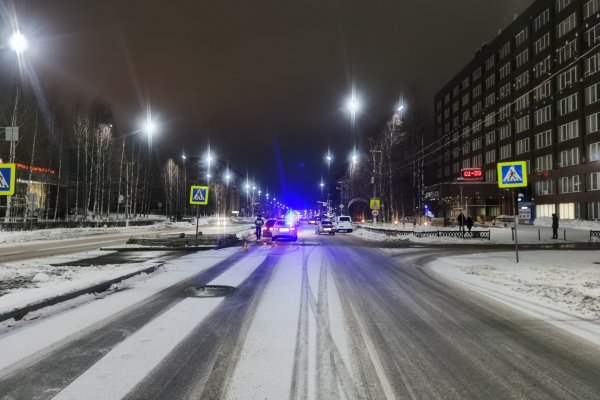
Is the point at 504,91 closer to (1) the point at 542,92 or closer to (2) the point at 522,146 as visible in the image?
(2) the point at 522,146

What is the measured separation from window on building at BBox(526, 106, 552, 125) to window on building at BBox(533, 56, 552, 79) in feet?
16.5

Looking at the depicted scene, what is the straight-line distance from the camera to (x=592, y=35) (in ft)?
178

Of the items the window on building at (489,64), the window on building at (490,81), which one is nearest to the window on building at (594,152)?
the window on building at (490,81)

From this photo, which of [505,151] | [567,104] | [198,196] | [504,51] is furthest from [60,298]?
[504,51]

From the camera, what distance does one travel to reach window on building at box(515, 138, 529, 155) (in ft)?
232

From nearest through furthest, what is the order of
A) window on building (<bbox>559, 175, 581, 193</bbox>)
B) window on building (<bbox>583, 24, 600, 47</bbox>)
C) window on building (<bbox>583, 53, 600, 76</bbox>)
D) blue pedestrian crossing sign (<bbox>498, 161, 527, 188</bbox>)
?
blue pedestrian crossing sign (<bbox>498, 161, 527, 188</bbox>) → window on building (<bbox>583, 24, 600, 47</bbox>) → window on building (<bbox>583, 53, 600, 76</bbox>) → window on building (<bbox>559, 175, 581, 193</bbox>)

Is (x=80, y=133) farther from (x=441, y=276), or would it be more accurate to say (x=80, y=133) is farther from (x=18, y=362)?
(x=18, y=362)

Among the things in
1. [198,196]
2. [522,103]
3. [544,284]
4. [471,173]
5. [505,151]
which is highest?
[522,103]

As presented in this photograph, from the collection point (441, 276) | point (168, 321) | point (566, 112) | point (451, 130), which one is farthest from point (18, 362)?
point (451, 130)

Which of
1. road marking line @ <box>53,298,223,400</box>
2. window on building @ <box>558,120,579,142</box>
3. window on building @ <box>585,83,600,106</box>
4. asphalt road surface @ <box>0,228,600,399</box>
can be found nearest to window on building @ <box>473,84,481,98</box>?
window on building @ <box>558,120,579,142</box>

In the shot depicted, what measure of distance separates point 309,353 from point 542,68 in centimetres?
7221

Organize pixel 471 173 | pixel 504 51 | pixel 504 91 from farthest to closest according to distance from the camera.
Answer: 1. pixel 504 91
2. pixel 504 51
3. pixel 471 173

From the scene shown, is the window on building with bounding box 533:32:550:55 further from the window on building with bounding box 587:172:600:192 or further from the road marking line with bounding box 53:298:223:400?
the road marking line with bounding box 53:298:223:400

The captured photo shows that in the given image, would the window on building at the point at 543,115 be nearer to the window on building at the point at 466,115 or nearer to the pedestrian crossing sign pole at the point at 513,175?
the window on building at the point at 466,115
